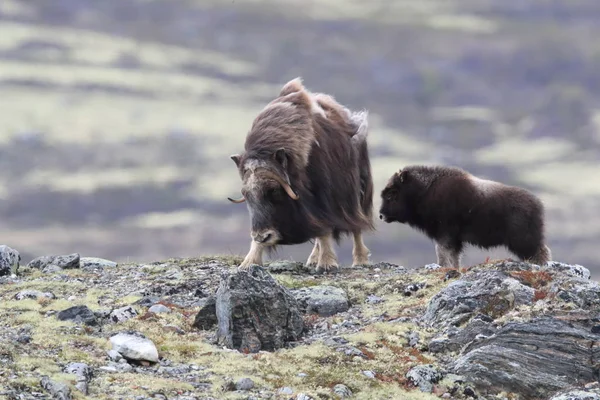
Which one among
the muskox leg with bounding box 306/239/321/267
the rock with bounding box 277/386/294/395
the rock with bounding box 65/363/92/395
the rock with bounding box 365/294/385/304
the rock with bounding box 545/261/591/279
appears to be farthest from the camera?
the muskox leg with bounding box 306/239/321/267

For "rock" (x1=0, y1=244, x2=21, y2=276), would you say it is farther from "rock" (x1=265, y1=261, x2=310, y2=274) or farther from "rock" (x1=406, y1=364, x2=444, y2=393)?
"rock" (x1=406, y1=364, x2=444, y2=393)

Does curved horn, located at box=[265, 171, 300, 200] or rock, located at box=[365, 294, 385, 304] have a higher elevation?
curved horn, located at box=[265, 171, 300, 200]

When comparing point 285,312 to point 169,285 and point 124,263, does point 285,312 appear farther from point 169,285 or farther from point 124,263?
point 124,263

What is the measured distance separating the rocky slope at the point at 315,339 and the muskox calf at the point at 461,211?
231 cm

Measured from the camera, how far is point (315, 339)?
395 inches

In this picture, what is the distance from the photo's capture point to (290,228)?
509 inches

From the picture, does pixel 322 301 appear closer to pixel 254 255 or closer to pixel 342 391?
pixel 254 255

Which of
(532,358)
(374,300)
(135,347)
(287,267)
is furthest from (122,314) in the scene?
(532,358)

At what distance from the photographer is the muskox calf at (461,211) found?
14.0m

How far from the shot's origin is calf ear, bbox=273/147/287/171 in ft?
41.5

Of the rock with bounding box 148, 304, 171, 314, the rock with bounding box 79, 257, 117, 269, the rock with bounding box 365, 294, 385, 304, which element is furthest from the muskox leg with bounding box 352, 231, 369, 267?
the rock with bounding box 148, 304, 171, 314

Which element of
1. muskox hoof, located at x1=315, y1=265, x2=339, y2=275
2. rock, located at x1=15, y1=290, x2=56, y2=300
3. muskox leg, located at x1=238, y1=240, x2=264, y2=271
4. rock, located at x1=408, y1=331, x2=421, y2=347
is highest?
muskox leg, located at x1=238, y1=240, x2=264, y2=271

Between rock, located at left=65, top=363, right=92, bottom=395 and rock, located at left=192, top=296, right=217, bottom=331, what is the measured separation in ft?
6.61

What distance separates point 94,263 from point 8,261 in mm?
1344
